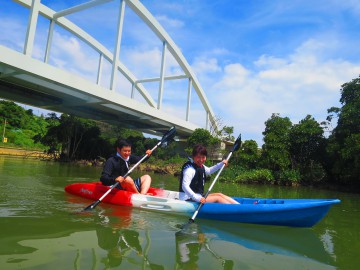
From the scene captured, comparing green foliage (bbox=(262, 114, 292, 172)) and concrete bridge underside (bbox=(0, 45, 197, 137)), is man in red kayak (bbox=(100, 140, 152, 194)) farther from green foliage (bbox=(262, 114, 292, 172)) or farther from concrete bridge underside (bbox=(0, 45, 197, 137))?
green foliage (bbox=(262, 114, 292, 172))

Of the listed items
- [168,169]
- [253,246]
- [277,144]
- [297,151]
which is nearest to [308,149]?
[297,151]

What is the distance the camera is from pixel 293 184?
49.6 ft

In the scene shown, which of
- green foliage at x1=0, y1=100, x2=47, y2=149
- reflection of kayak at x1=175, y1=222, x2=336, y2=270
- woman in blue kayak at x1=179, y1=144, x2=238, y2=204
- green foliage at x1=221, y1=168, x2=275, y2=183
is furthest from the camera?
green foliage at x1=0, y1=100, x2=47, y2=149

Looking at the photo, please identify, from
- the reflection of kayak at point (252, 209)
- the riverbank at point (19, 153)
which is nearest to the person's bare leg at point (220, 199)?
the reflection of kayak at point (252, 209)

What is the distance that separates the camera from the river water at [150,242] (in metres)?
2.41

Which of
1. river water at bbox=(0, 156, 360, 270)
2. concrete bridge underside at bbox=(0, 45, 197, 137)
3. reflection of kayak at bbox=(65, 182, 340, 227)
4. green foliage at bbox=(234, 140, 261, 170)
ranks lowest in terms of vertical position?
river water at bbox=(0, 156, 360, 270)

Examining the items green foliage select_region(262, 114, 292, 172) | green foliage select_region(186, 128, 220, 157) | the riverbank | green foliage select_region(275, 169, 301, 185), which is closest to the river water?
green foliage select_region(275, 169, 301, 185)

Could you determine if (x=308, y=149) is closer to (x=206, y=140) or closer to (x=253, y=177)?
(x=253, y=177)

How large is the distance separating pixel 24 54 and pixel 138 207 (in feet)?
34.0

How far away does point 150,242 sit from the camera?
2.99 metres

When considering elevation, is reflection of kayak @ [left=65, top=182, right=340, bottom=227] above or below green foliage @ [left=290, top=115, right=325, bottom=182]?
below

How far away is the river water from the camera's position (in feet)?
7.92

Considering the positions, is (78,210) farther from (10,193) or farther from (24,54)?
(24,54)

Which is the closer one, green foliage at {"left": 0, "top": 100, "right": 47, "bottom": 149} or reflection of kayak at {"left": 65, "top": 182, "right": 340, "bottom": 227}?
reflection of kayak at {"left": 65, "top": 182, "right": 340, "bottom": 227}
